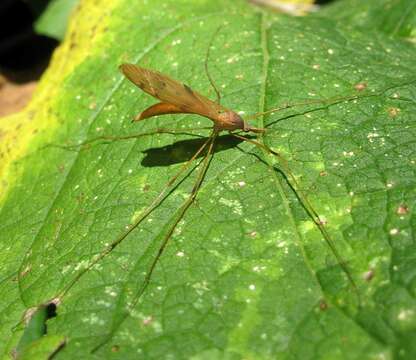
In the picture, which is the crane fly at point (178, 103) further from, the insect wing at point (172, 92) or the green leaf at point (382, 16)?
the green leaf at point (382, 16)

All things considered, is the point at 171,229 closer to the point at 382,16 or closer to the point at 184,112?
the point at 184,112

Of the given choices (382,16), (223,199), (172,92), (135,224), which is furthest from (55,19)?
(223,199)

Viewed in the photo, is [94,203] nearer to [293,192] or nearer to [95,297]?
[95,297]

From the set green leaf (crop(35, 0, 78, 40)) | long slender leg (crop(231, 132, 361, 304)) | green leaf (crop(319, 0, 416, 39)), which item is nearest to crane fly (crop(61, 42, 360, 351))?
long slender leg (crop(231, 132, 361, 304))

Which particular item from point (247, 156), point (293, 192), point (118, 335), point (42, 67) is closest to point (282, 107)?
point (247, 156)

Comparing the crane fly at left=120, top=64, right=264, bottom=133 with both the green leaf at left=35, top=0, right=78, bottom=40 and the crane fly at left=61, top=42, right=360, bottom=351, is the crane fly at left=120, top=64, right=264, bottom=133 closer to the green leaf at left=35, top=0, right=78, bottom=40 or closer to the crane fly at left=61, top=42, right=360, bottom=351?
the crane fly at left=61, top=42, right=360, bottom=351
